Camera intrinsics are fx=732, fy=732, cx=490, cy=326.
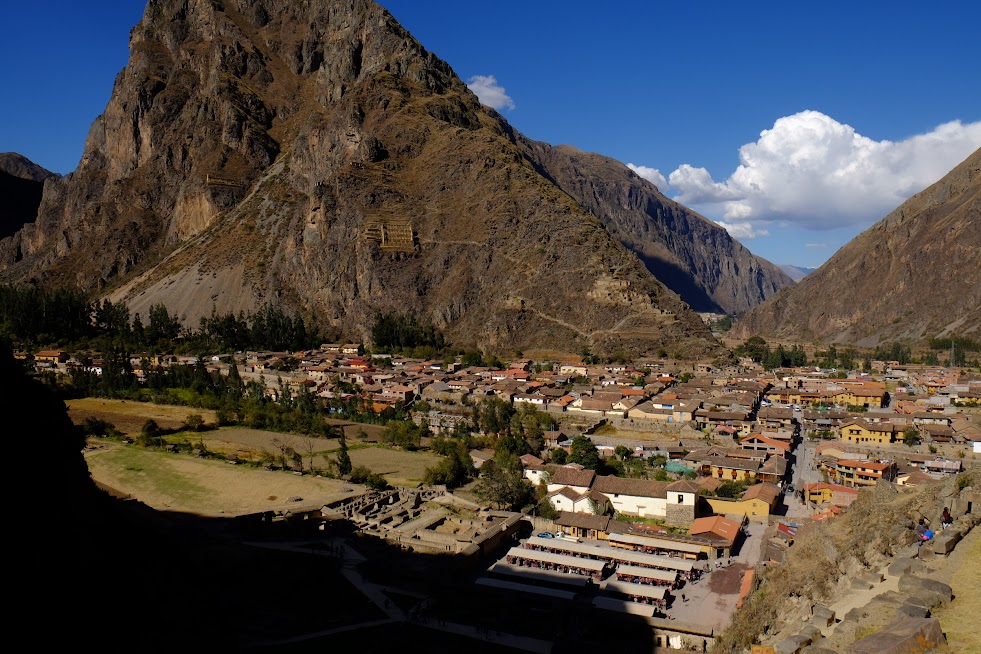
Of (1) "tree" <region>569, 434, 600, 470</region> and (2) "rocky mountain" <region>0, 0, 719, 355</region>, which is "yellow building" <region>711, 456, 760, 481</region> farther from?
(2) "rocky mountain" <region>0, 0, 719, 355</region>

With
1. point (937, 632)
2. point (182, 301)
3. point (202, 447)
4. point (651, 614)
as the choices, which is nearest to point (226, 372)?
point (202, 447)

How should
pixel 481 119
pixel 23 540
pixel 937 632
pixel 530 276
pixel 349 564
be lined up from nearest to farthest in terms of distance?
1. pixel 937 632
2. pixel 23 540
3. pixel 349 564
4. pixel 530 276
5. pixel 481 119

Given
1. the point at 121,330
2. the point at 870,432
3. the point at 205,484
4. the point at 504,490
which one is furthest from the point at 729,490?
the point at 121,330

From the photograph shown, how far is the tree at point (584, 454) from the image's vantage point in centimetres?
4456

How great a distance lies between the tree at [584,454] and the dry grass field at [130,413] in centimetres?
3243

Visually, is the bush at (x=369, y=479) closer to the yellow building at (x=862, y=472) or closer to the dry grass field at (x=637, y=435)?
the dry grass field at (x=637, y=435)

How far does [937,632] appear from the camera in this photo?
11.4 meters

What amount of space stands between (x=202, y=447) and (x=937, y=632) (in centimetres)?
4945

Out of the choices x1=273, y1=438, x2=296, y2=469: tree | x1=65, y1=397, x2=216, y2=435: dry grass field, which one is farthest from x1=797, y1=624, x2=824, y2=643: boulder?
x1=65, y1=397, x2=216, y2=435: dry grass field

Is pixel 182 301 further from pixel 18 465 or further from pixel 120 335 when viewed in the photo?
pixel 18 465

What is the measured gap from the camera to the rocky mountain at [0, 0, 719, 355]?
10175 centimetres

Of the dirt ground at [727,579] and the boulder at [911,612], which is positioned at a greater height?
the boulder at [911,612]

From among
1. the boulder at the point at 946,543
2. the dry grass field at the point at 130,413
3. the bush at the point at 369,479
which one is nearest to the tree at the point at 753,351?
the bush at the point at 369,479

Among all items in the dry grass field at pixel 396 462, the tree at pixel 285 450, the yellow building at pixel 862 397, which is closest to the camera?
the dry grass field at pixel 396 462
